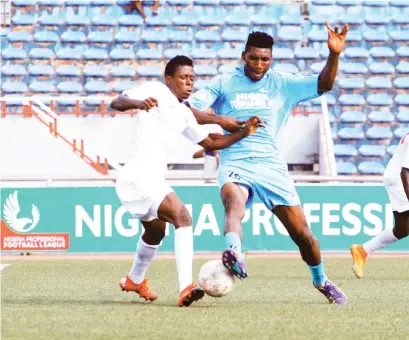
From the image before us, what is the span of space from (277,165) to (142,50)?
635 inches

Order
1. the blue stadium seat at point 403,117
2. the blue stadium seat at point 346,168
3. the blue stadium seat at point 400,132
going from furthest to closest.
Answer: the blue stadium seat at point 403,117 < the blue stadium seat at point 400,132 < the blue stadium seat at point 346,168

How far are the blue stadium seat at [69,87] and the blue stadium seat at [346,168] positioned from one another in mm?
6029

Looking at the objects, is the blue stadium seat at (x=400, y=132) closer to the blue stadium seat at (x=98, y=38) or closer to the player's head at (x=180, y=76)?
the blue stadium seat at (x=98, y=38)

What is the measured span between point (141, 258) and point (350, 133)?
15247mm

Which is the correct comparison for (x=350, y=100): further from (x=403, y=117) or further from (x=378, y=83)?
(x=403, y=117)

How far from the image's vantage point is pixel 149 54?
968 inches

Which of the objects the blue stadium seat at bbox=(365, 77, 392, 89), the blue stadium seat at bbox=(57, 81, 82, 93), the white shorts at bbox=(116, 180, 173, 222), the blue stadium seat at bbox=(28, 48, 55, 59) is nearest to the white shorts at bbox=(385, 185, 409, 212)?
the white shorts at bbox=(116, 180, 173, 222)

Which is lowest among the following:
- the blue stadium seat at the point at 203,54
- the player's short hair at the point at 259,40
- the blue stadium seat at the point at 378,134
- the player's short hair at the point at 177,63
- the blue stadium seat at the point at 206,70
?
the blue stadium seat at the point at 378,134

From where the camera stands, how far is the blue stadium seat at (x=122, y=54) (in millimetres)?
24594

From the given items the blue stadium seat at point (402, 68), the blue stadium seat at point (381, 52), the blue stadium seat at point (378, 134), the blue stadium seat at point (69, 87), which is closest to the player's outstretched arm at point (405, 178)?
the blue stadium seat at point (378, 134)

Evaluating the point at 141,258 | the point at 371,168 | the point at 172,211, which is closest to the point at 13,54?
the point at 371,168

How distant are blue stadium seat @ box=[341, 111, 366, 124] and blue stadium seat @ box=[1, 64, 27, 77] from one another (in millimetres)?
7234

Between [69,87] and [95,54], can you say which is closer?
[69,87]

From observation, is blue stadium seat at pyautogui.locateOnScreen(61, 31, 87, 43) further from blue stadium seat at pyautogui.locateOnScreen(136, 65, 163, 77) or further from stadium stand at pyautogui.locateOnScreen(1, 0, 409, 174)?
blue stadium seat at pyautogui.locateOnScreen(136, 65, 163, 77)
